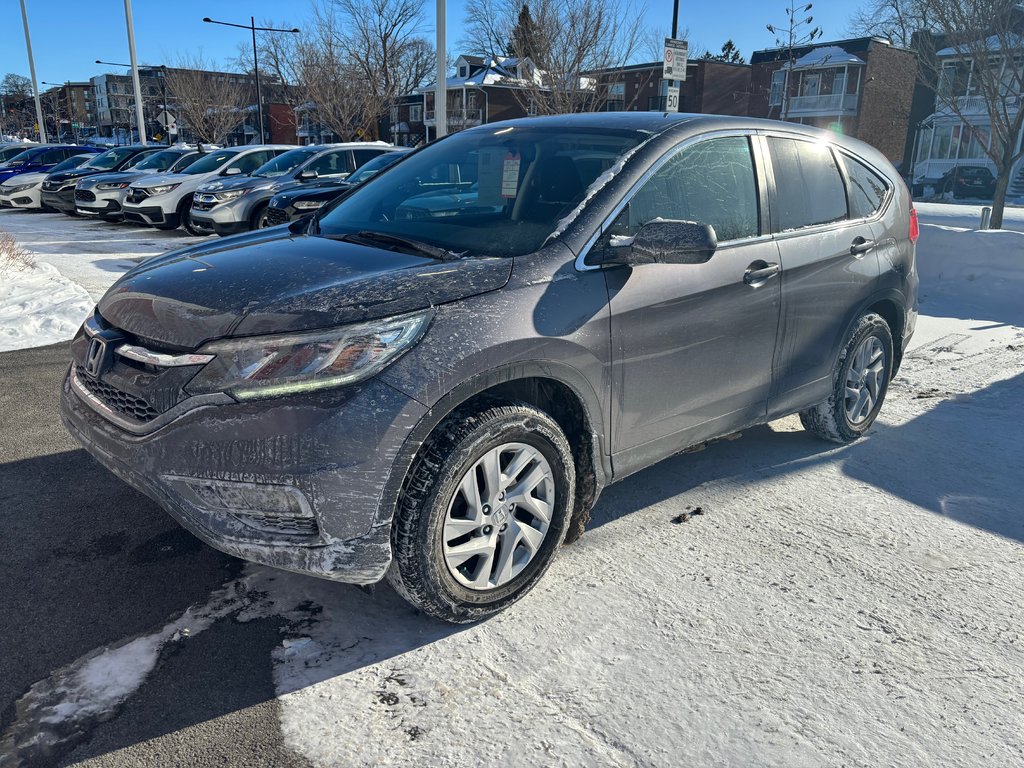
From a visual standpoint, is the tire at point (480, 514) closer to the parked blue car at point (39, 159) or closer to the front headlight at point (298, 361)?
the front headlight at point (298, 361)

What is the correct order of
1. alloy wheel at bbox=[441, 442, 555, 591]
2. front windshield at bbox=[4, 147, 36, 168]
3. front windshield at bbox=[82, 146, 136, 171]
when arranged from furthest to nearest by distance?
front windshield at bbox=[4, 147, 36, 168]
front windshield at bbox=[82, 146, 136, 171]
alloy wheel at bbox=[441, 442, 555, 591]

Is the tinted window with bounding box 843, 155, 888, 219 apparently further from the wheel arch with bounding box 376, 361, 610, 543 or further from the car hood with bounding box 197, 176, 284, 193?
the car hood with bounding box 197, 176, 284, 193

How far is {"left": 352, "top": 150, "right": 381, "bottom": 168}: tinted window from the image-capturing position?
13781 millimetres

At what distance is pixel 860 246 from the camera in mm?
4430

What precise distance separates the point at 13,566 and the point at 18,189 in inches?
827

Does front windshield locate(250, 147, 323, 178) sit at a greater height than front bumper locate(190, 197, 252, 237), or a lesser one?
greater

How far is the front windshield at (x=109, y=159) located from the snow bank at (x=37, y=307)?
12843 mm

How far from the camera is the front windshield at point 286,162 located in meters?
14.0

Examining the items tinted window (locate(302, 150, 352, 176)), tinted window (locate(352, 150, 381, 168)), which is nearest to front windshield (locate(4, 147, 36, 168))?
tinted window (locate(302, 150, 352, 176))

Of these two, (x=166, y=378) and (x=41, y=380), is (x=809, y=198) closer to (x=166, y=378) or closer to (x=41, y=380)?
(x=166, y=378)

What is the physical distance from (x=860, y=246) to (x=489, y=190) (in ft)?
6.99

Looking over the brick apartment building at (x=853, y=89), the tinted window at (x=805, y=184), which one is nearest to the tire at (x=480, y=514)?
the tinted window at (x=805, y=184)

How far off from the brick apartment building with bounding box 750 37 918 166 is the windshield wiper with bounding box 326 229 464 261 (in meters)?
49.1

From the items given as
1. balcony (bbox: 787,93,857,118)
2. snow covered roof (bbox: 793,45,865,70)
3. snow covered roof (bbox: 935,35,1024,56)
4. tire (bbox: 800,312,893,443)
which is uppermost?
snow covered roof (bbox: 793,45,865,70)
